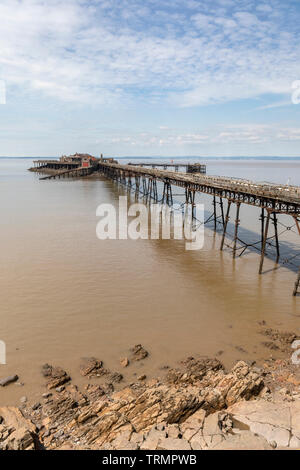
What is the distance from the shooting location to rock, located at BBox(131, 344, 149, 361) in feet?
42.1

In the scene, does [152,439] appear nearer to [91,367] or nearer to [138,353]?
[91,367]

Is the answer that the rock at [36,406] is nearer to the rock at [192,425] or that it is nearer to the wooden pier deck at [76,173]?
the rock at [192,425]

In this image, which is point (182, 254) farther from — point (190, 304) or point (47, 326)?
point (47, 326)

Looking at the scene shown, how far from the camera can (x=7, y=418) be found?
31.0ft

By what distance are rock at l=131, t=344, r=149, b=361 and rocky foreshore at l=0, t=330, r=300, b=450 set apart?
0.61 m

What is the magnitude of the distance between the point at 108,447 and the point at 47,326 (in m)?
8.02

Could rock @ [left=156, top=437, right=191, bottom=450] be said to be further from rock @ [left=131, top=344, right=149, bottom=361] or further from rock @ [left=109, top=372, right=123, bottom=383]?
rock @ [left=131, top=344, right=149, bottom=361]

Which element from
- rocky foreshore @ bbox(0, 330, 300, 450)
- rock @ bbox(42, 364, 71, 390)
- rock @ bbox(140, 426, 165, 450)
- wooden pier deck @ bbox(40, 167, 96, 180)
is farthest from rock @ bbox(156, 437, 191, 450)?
wooden pier deck @ bbox(40, 167, 96, 180)

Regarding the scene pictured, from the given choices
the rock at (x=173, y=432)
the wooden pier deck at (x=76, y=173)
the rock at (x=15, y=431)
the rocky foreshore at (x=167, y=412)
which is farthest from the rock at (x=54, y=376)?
the wooden pier deck at (x=76, y=173)

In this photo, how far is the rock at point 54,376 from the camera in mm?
11242

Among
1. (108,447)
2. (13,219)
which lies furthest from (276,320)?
(13,219)

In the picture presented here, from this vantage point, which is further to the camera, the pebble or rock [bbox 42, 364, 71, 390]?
rock [bbox 42, 364, 71, 390]

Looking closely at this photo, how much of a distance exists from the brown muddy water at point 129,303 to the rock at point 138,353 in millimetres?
326

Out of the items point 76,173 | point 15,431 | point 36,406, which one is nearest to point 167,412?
point 15,431
